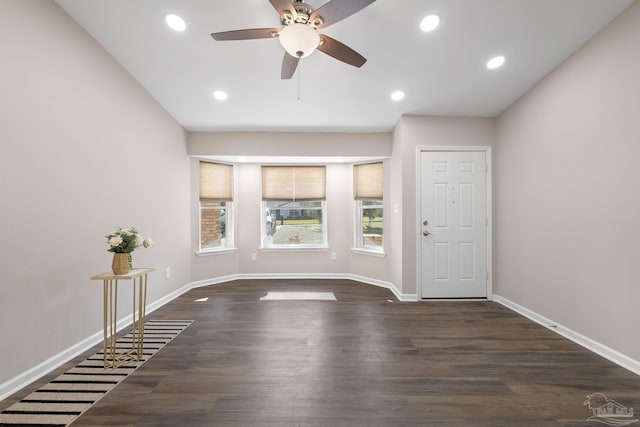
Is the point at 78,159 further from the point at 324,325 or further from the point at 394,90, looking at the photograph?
the point at 394,90

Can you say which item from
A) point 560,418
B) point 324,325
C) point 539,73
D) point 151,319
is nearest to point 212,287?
point 151,319

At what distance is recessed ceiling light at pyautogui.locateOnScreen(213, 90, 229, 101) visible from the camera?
3.25 m

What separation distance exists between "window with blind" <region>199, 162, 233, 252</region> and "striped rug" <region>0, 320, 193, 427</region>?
2344 millimetres

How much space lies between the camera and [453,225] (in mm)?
3795

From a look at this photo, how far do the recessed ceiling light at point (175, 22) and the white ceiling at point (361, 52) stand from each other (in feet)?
0.13

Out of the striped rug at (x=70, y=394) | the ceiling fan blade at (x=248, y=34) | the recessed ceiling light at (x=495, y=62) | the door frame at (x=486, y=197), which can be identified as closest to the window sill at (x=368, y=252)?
the door frame at (x=486, y=197)

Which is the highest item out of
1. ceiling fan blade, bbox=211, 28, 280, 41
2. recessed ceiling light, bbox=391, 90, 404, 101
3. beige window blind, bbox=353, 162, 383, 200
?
recessed ceiling light, bbox=391, 90, 404, 101

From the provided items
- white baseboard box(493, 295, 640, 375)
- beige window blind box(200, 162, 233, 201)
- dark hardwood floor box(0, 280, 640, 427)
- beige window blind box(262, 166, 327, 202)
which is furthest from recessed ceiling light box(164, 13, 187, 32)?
white baseboard box(493, 295, 640, 375)

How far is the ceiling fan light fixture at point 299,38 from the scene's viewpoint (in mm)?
1735

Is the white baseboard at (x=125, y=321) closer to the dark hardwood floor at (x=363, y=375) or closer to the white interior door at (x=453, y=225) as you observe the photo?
the dark hardwood floor at (x=363, y=375)

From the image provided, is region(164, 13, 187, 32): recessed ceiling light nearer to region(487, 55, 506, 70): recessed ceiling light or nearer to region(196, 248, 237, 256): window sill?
region(487, 55, 506, 70): recessed ceiling light

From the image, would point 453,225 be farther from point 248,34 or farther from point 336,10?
point 248,34

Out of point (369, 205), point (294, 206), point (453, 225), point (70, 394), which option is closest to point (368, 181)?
point (369, 205)

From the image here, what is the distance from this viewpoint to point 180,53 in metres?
2.65
